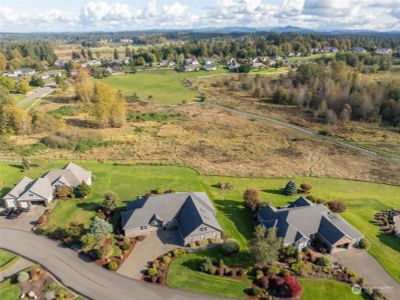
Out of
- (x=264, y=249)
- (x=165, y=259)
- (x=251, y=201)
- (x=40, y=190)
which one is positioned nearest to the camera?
(x=264, y=249)

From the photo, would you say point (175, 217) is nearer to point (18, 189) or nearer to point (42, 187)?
point (42, 187)

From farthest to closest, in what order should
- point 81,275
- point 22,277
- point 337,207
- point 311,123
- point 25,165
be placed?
point 311,123, point 25,165, point 337,207, point 81,275, point 22,277

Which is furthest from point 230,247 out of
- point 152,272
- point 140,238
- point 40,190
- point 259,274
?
point 40,190

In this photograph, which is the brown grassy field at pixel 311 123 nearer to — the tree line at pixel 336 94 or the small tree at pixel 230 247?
the tree line at pixel 336 94

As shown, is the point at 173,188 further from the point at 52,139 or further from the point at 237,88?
the point at 237,88

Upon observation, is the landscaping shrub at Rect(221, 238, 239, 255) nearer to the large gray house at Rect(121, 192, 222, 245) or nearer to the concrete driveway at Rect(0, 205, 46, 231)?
the large gray house at Rect(121, 192, 222, 245)

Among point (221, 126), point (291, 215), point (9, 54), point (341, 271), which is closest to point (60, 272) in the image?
point (291, 215)

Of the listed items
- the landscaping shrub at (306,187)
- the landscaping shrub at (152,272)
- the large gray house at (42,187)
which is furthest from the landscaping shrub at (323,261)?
the large gray house at (42,187)

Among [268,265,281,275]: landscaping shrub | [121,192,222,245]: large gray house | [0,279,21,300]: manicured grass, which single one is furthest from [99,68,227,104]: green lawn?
[0,279,21,300]: manicured grass

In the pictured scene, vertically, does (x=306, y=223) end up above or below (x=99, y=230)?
above
